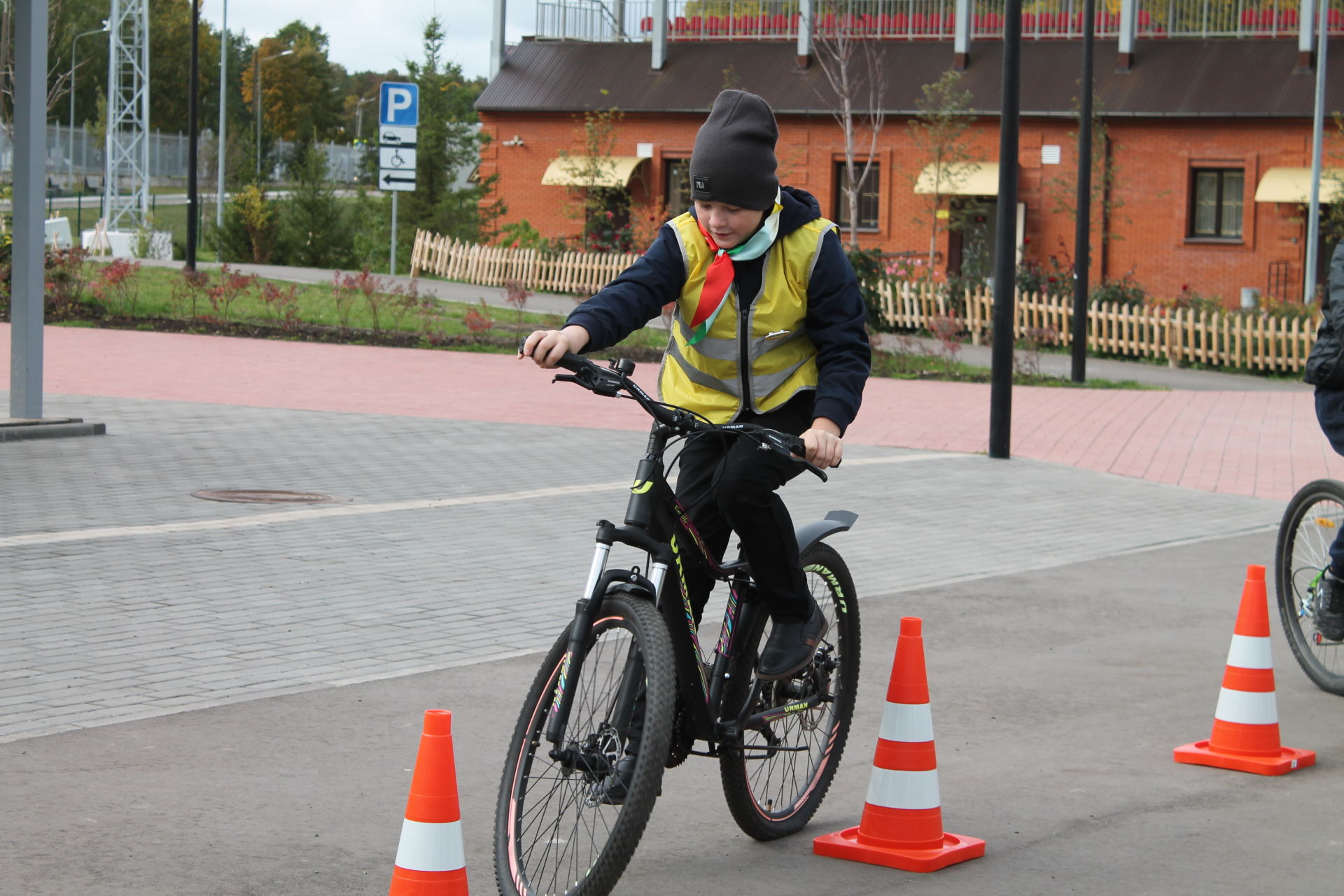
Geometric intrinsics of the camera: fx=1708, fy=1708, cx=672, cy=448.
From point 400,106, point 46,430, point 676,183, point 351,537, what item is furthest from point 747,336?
point 676,183

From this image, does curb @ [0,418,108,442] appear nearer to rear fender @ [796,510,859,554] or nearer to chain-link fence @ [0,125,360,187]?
rear fender @ [796,510,859,554]

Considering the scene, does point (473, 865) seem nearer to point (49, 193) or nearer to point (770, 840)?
point (770, 840)

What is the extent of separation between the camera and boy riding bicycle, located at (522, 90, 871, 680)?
4.04 metres

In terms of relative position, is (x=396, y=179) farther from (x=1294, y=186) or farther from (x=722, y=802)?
(x=722, y=802)

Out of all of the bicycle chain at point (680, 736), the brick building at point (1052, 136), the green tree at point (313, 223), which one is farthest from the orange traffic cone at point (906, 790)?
the green tree at point (313, 223)

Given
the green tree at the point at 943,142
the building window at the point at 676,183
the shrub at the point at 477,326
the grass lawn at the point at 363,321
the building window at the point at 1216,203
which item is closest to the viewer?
the grass lawn at the point at 363,321

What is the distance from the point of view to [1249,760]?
529 cm

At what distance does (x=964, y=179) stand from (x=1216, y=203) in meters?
5.08

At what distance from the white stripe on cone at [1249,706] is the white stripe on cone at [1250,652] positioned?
85mm

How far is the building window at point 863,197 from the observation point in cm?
3784

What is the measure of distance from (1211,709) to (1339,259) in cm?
163

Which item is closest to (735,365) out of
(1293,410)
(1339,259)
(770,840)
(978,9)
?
(770,840)

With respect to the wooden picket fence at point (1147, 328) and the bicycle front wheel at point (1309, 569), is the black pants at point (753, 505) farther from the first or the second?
the wooden picket fence at point (1147, 328)

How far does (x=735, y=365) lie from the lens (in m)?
4.17
